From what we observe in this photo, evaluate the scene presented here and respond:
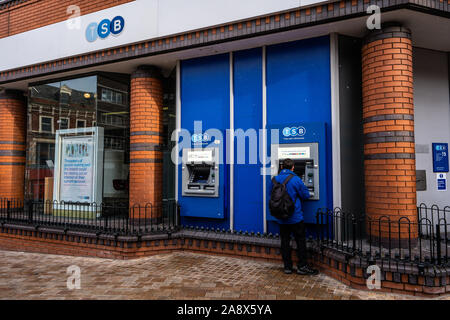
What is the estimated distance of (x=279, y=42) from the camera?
237 inches

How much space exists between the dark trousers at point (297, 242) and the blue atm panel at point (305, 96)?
0.64 metres

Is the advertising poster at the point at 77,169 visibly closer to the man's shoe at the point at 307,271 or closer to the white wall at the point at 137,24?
the white wall at the point at 137,24

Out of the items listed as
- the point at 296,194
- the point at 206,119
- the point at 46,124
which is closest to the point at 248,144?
the point at 206,119

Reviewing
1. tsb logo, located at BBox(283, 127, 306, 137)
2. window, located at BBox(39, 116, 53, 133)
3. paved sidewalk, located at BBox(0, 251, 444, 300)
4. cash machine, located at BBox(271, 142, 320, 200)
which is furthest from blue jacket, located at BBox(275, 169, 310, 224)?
window, located at BBox(39, 116, 53, 133)

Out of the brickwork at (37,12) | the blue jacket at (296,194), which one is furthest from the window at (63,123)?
the blue jacket at (296,194)

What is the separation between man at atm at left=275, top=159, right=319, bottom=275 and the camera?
15.8ft

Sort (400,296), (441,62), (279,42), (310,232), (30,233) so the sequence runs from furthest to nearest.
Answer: (30,233)
(441,62)
(279,42)
(310,232)
(400,296)

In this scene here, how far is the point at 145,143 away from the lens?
690cm

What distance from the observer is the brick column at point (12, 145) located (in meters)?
8.91

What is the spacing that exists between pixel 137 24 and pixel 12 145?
215 inches

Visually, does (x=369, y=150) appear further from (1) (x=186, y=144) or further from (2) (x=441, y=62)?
(1) (x=186, y=144)

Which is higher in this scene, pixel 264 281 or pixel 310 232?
pixel 310 232

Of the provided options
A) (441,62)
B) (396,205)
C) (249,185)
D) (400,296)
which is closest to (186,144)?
(249,185)
